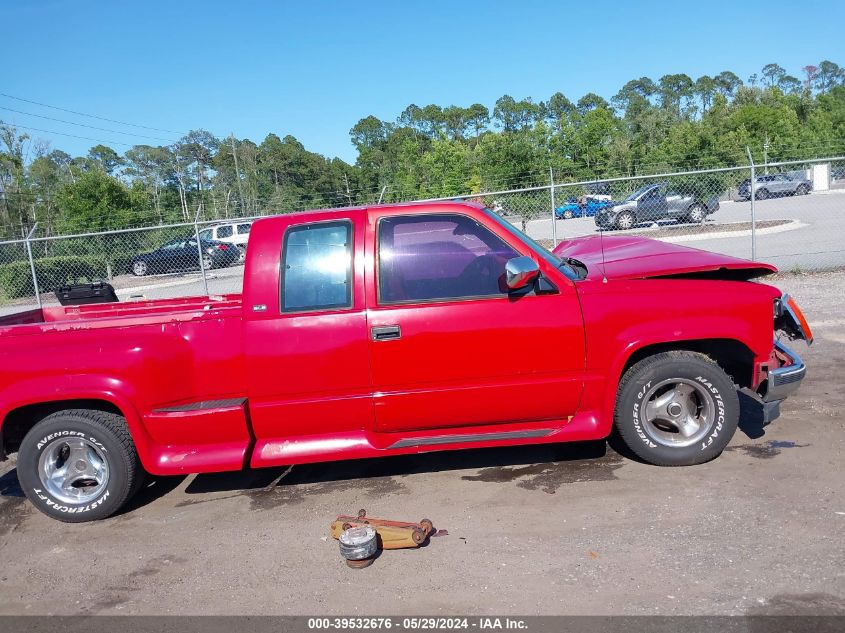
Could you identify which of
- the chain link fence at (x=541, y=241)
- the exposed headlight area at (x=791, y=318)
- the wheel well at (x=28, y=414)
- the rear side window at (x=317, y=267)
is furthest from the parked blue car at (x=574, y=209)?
the wheel well at (x=28, y=414)

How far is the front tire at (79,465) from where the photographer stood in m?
4.51

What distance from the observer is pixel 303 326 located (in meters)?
4.42

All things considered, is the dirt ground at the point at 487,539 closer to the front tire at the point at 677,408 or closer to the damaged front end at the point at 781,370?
the front tire at the point at 677,408

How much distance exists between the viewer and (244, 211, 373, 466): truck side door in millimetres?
4418

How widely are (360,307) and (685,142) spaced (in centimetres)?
3971

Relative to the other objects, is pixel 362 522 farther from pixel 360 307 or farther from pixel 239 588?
pixel 360 307

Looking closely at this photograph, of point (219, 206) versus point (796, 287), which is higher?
point (219, 206)

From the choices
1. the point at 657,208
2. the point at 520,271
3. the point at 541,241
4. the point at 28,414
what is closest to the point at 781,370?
the point at 520,271

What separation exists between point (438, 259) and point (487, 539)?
5.74 ft

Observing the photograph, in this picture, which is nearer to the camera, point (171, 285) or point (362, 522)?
point (362, 522)

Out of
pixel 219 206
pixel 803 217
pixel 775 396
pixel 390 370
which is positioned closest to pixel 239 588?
pixel 390 370

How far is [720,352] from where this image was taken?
192 inches

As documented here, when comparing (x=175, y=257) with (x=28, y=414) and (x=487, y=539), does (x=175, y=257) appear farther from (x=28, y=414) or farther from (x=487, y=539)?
(x=487, y=539)

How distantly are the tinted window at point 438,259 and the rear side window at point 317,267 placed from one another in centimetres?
23
